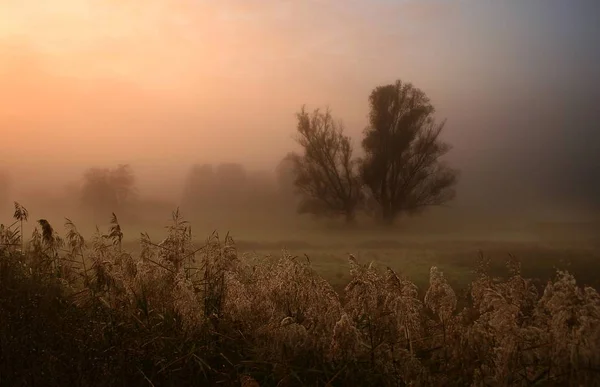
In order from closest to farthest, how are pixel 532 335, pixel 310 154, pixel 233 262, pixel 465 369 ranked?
pixel 532 335 → pixel 465 369 → pixel 233 262 → pixel 310 154

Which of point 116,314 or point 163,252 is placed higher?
point 163,252

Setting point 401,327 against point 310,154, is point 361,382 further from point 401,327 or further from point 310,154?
point 310,154


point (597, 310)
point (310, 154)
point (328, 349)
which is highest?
point (310, 154)

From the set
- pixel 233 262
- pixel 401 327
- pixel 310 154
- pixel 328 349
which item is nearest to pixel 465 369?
pixel 401 327

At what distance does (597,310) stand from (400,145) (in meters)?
5.53

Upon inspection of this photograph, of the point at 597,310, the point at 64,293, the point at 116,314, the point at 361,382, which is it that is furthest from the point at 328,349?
the point at 64,293

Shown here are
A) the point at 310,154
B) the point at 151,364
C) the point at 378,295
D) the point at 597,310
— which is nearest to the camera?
the point at 597,310

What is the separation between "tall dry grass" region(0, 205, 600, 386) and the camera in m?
3.15

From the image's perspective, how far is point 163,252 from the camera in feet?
15.5

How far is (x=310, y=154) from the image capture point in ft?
26.0

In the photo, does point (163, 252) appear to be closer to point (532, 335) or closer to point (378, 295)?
point (378, 295)

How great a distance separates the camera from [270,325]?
3857 millimetres

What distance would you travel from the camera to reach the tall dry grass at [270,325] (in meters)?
3.15

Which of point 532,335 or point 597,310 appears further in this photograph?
point 532,335
